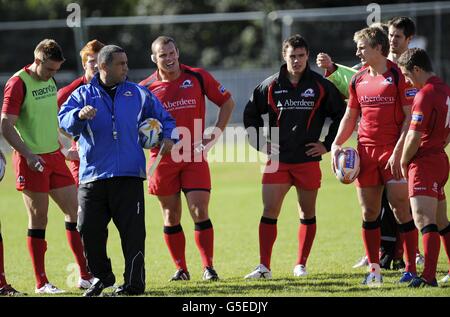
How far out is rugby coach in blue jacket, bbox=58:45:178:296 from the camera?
7.02 m

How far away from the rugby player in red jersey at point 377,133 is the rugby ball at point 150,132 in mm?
1679

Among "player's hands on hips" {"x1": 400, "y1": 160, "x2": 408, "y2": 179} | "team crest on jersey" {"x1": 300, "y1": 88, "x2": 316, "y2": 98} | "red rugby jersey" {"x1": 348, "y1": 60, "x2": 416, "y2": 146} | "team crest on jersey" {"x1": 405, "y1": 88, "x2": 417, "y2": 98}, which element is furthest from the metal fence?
"player's hands on hips" {"x1": 400, "y1": 160, "x2": 408, "y2": 179}

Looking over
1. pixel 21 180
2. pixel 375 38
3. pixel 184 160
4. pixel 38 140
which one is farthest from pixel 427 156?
→ pixel 21 180

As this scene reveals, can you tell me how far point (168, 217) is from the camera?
28.2ft

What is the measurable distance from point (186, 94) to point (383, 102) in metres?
2.02

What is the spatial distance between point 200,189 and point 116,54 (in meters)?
1.94

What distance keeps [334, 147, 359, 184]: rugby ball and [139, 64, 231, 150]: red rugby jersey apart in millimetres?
1634

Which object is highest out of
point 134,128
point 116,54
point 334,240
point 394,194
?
point 116,54

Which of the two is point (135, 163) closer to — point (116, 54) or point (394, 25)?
point (116, 54)

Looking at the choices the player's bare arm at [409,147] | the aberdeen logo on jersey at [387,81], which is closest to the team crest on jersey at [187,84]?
the aberdeen logo on jersey at [387,81]

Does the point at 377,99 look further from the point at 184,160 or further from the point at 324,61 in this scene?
the point at 184,160

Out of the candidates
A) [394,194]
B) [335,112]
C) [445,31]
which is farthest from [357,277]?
[445,31]

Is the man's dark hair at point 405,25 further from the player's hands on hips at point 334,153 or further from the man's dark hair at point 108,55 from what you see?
the man's dark hair at point 108,55

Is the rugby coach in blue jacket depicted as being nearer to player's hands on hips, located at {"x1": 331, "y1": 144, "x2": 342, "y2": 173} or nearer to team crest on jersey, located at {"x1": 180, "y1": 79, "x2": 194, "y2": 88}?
team crest on jersey, located at {"x1": 180, "y1": 79, "x2": 194, "y2": 88}
